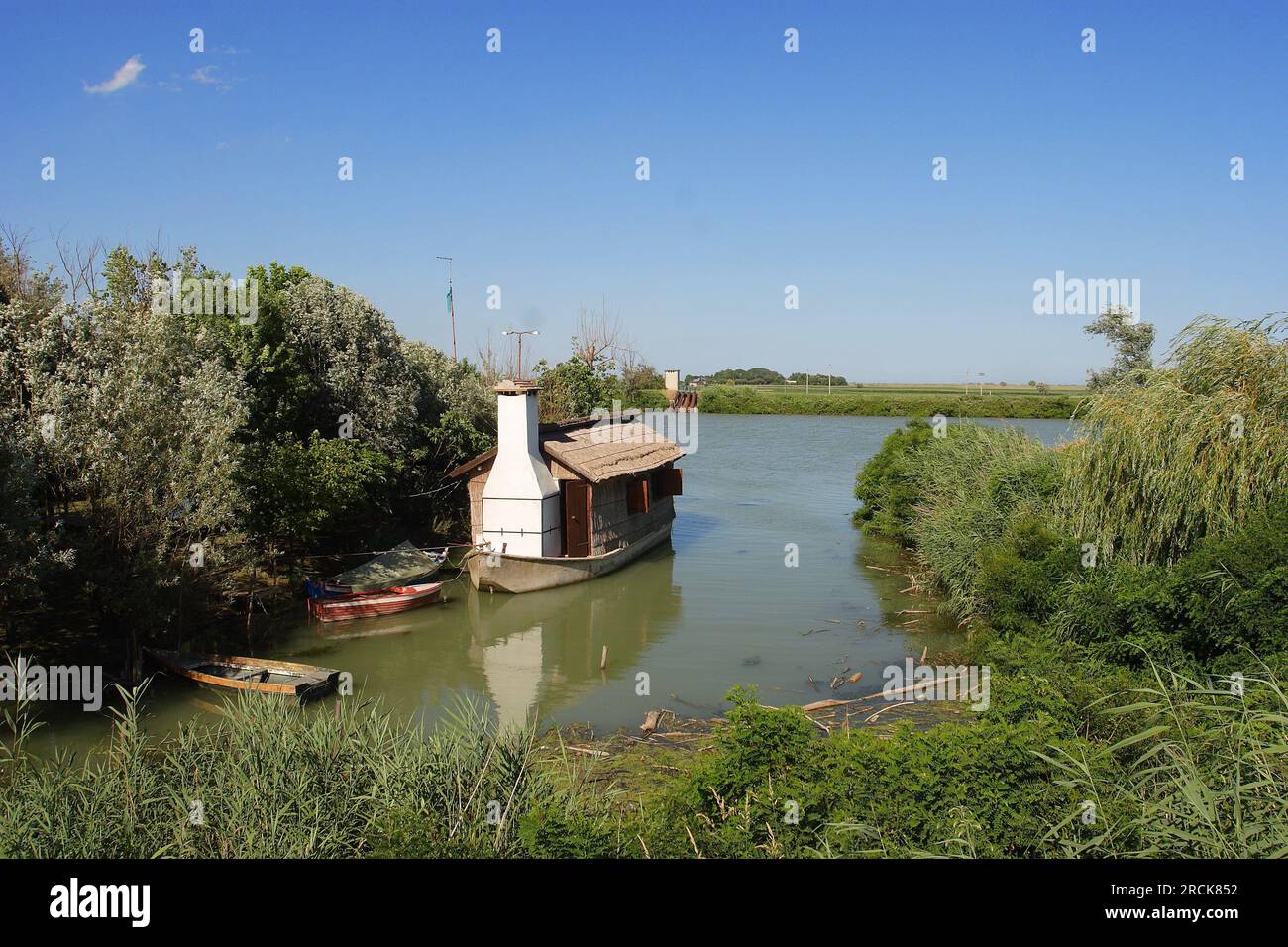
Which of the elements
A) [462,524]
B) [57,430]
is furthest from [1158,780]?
[462,524]

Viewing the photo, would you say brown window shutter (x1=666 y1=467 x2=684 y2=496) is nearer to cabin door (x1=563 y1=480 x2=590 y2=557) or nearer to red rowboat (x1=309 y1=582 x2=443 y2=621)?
cabin door (x1=563 y1=480 x2=590 y2=557)

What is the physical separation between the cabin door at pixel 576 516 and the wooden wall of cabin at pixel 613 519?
0.62 ft

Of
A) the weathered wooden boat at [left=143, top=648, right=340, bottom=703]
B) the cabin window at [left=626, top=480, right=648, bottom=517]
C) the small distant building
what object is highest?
the small distant building

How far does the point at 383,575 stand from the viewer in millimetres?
19078

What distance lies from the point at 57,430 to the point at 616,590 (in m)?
12.1

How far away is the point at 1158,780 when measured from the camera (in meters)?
6.81

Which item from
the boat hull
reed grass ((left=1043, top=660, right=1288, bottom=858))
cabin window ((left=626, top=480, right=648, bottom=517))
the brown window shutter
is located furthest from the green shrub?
the brown window shutter

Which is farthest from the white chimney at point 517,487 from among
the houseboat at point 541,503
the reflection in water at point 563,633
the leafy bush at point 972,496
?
the leafy bush at point 972,496

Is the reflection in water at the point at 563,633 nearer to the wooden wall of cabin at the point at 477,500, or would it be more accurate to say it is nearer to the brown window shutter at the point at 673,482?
the wooden wall of cabin at the point at 477,500

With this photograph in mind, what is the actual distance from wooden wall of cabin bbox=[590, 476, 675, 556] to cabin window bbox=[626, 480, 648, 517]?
147 millimetres

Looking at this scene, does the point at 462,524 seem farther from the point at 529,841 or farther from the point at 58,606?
the point at 529,841

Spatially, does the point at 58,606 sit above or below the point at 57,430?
below

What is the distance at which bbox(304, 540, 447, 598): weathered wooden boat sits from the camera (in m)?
18.3

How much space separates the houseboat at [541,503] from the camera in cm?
2033
